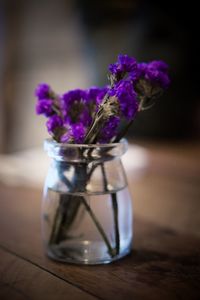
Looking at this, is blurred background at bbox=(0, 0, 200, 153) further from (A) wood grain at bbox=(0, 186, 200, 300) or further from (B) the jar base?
(B) the jar base

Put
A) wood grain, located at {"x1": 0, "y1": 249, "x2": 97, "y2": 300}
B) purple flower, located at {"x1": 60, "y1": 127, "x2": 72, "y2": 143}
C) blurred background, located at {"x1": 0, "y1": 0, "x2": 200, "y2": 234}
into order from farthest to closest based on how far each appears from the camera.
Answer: blurred background, located at {"x1": 0, "y1": 0, "x2": 200, "y2": 234} → purple flower, located at {"x1": 60, "y1": 127, "x2": 72, "y2": 143} → wood grain, located at {"x1": 0, "y1": 249, "x2": 97, "y2": 300}

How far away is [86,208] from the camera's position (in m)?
0.64

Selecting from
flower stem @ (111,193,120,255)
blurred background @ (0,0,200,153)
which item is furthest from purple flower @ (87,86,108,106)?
blurred background @ (0,0,200,153)

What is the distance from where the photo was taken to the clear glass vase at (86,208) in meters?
0.63

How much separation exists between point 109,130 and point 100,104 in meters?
0.06

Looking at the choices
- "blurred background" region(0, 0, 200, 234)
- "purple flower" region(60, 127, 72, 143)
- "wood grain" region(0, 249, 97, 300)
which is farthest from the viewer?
"blurred background" region(0, 0, 200, 234)

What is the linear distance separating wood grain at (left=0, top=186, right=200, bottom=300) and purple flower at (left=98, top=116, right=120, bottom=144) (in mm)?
193

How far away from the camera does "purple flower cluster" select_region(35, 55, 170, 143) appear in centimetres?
55

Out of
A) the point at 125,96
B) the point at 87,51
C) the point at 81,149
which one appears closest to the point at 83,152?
the point at 81,149

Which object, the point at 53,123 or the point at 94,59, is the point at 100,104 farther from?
the point at 94,59

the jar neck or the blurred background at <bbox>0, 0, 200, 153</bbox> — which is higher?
the blurred background at <bbox>0, 0, 200, 153</bbox>

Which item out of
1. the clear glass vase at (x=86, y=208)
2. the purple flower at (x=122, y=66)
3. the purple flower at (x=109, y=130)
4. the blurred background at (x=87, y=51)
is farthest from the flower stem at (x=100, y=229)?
the blurred background at (x=87, y=51)

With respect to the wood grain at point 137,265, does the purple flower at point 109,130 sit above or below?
above

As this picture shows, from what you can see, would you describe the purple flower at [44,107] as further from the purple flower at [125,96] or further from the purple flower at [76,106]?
the purple flower at [125,96]
